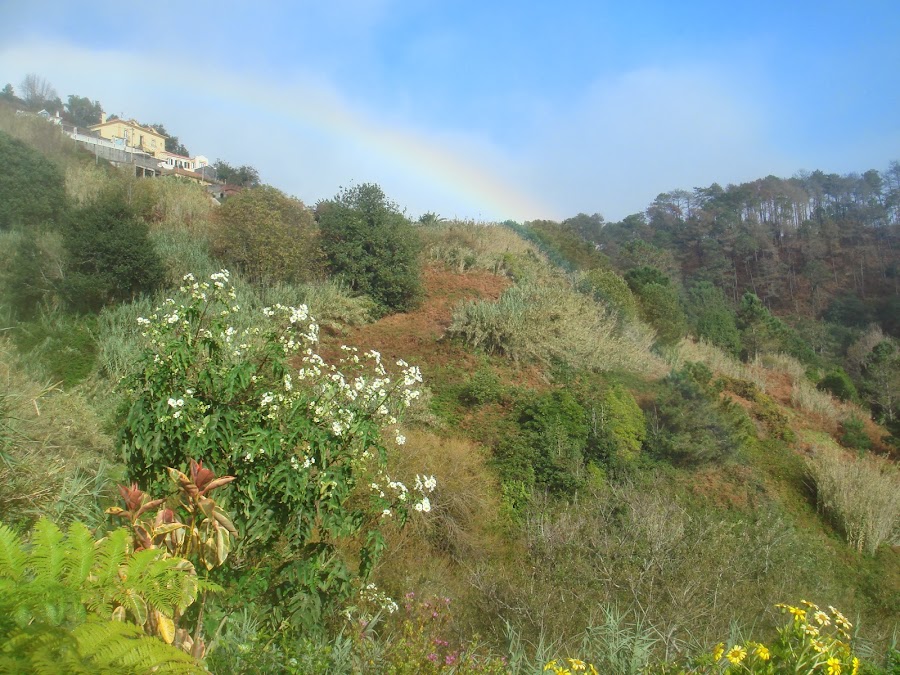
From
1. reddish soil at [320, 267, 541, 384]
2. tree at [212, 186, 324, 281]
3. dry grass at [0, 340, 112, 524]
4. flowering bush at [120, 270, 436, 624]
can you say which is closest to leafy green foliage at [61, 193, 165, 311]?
tree at [212, 186, 324, 281]

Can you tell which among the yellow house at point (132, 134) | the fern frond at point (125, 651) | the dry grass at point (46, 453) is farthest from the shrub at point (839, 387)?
the yellow house at point (132, 134)

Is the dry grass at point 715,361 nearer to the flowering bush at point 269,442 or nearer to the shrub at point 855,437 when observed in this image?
the shrub at point 855,437

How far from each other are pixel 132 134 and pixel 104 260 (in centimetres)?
3378

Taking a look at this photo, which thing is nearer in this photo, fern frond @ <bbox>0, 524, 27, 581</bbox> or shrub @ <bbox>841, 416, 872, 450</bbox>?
fern frond @ <bbox>0, 524, 27, 581</bbox>

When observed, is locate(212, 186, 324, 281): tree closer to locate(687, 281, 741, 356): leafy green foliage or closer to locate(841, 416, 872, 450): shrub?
locate(841, 416, 872, 450): shrub

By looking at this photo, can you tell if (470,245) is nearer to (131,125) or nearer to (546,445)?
(546,445)

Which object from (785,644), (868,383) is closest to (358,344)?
(785,644)

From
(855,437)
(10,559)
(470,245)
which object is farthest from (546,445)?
(470,245)

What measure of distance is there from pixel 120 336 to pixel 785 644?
30.8 ft

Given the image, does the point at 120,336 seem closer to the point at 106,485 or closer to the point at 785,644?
the point at 106,485

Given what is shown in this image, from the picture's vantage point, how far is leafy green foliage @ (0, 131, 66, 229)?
13.9m

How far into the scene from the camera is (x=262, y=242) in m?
13.5

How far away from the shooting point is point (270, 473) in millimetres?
3412

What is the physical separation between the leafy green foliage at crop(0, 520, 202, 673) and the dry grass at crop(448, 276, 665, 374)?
10.7 meters
